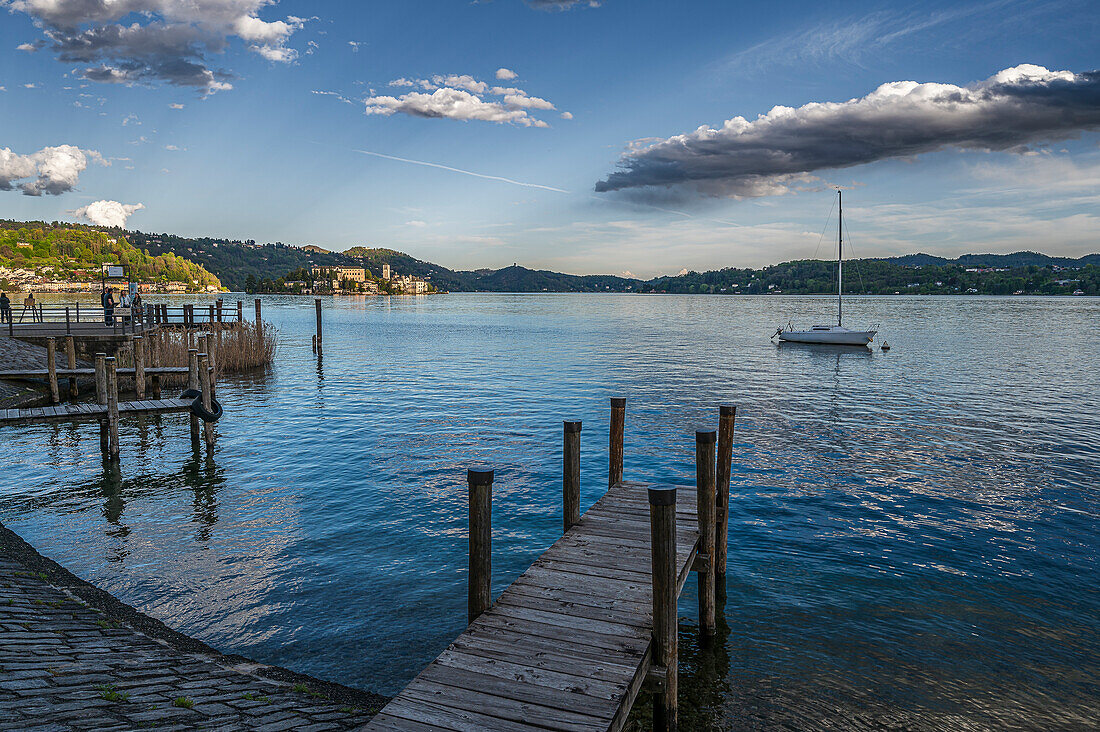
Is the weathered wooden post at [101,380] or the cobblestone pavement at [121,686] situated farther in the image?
the weathered wooden post at [101,380]

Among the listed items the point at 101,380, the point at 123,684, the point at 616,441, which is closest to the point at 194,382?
the point at 101,380

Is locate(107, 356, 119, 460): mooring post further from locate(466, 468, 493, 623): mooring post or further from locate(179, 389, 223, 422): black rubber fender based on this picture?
locate(466, 468, 493, 623): mooring post

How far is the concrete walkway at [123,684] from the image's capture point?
5676mm

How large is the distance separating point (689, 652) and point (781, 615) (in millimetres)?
2068

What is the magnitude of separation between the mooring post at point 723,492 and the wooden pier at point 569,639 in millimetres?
1460

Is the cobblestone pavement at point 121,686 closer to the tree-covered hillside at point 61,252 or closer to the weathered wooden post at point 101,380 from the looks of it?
the weathered wooden post at point 101,380

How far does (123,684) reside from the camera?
6.42m

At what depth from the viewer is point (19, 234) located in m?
134

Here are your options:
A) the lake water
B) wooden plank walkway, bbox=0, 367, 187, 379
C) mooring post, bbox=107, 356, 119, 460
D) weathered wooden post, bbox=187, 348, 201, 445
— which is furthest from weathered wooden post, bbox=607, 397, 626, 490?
wooden plank walkway, bbox=0, 367, 187, 379

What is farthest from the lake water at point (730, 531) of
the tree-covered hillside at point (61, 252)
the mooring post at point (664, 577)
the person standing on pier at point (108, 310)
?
the tree-covered hillside at point (61, 252)

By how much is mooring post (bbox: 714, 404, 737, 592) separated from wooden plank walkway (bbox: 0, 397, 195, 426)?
633 inches

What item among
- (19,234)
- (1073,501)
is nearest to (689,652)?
(1073,501)

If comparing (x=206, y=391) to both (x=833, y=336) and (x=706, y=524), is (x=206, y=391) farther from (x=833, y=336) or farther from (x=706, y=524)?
(x=833, y=336)

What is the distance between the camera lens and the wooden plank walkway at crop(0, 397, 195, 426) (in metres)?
16.8
